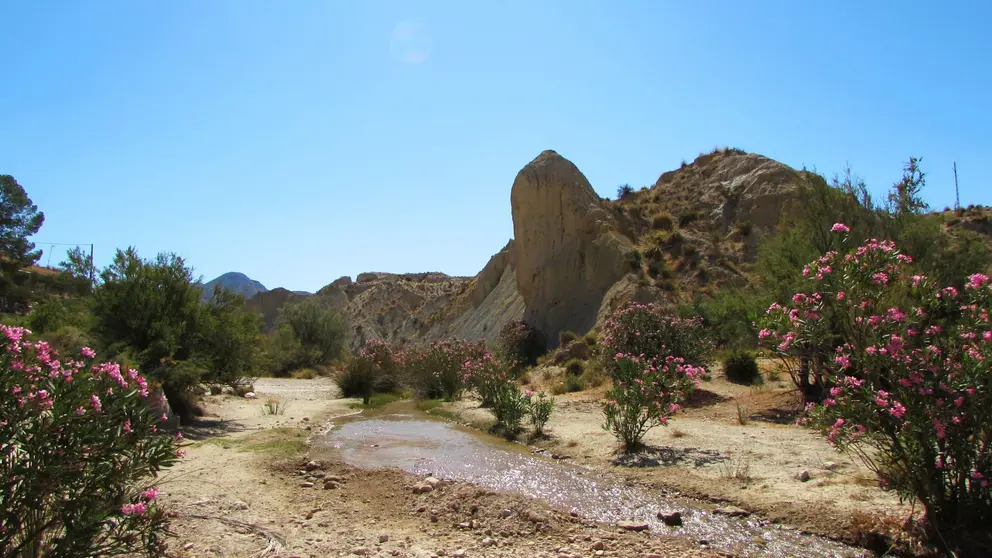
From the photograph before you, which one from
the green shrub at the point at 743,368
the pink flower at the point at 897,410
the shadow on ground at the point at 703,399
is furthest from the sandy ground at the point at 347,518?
the green shrub at the point at 743,368

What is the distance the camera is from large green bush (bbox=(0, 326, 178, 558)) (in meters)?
3.72

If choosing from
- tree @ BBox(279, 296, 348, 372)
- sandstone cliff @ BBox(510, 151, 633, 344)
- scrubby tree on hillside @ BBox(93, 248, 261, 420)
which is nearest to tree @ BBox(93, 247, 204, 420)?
scrubby tree on hillside @ BBox(93, 248, 261, 420)

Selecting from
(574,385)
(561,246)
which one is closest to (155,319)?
(574,385)

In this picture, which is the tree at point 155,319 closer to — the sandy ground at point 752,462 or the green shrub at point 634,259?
the sandy ground at point 752,462

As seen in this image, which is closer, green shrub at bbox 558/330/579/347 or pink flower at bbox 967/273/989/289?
pink flower at bbox 967/273/989/289

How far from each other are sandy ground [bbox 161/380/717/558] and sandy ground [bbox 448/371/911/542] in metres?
1.56

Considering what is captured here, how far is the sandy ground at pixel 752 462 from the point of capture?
709cm

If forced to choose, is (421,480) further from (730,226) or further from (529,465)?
(730,226)

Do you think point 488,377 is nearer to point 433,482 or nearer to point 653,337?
point 653,337

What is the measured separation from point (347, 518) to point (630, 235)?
30649 millimetres

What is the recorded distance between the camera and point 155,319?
14.8 m

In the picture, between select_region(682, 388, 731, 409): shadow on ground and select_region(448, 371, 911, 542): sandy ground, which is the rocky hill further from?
select_region(448, 371, 911, 542): sandy ground

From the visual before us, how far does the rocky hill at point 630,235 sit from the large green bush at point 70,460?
2581cm

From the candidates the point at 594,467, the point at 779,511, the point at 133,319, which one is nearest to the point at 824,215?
the point at 594,467
